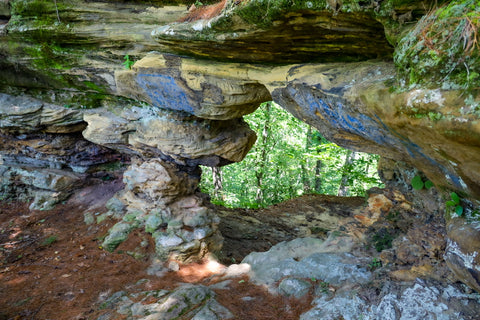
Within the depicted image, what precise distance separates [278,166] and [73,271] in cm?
981

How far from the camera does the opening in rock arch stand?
13.4m

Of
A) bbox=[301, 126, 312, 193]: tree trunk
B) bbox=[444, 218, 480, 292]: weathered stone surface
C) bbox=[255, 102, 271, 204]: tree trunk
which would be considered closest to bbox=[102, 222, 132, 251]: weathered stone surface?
bbox=[255, 102, 271, 204]: tree trunk

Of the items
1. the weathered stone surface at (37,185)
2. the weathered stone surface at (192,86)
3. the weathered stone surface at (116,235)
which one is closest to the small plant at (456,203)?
the weathered stone surface at (192,86)

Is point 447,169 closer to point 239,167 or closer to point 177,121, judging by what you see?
point 177,121

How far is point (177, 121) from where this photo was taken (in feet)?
26.3

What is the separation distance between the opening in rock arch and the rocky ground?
4.94 m

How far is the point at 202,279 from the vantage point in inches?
280

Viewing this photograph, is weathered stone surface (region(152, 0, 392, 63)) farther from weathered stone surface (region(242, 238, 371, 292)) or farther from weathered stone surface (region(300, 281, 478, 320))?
weathered stone surface (region(242, 238, 371, 292))

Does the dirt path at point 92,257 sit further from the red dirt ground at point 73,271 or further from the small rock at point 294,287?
Result: the small rock at point 294,287

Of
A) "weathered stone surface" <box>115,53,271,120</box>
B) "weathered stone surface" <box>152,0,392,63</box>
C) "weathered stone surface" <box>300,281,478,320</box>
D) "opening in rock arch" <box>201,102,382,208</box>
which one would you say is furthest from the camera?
"opening in rock arch" <box>201,102,382,208</box>

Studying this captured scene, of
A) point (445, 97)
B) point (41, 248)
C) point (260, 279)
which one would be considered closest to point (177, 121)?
point (260, 279)

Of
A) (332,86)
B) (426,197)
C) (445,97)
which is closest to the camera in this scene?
(445,97)

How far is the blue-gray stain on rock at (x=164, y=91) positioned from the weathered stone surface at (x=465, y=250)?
5.44 m

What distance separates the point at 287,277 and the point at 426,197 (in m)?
2.80
